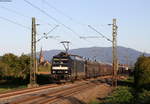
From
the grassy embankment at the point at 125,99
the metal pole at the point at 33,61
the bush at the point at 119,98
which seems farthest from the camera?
the metal pole at the point at 33,61

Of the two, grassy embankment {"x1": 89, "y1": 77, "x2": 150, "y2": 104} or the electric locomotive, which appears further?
the electric locomotive

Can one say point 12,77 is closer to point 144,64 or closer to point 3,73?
point 3,73

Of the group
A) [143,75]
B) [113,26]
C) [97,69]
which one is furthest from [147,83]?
[97,69]

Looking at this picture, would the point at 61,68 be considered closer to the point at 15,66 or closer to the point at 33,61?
the point at 33,61

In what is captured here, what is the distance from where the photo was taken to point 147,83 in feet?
136

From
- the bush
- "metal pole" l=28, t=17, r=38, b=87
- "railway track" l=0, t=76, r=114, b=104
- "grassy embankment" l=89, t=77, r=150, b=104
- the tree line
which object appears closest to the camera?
"railway track" l=0, t=76, r=114, b=104

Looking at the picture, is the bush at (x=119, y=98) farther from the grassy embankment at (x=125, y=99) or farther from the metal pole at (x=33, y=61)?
the metal pole at (x=33, y=61)

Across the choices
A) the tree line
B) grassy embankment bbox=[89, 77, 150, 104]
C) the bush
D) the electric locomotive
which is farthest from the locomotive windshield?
the bush

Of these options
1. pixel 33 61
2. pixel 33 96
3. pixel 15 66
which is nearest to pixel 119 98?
pixel 33 96

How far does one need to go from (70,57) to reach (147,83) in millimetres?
10867

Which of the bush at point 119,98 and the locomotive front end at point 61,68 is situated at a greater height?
the locomotive front end at point 61,68

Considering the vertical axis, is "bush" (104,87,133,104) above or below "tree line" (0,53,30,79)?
below

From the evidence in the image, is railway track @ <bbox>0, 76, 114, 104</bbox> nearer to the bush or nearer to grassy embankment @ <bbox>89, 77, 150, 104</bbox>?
grassy embankment @ <bbox>89, 77, 150, 104</bbox>

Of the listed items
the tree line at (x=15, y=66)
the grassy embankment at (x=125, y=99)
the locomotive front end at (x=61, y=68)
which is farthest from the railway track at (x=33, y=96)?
the tree line at (x=15, y=66)
